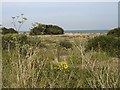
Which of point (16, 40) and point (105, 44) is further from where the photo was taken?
point (105, 44)

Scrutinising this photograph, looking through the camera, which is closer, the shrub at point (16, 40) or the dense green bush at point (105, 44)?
the shrub at point (16, 40)

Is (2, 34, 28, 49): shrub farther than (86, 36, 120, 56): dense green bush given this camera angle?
No

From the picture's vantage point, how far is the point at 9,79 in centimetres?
496

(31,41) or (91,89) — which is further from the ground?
(31,41)

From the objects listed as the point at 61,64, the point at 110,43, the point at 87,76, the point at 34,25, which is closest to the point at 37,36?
the point at 34,25

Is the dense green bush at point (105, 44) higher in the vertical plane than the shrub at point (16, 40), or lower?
lower

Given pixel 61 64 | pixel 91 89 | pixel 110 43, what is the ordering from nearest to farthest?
pixel 91 89 < pixel 61 64 < pixel 110 43

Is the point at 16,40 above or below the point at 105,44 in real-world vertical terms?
above

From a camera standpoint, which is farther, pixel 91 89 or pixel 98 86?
pixel 91 89

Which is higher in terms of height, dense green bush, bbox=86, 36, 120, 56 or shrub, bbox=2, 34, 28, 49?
shrub, bbox=2, 34, 28, 49

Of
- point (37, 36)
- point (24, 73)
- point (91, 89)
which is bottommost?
point (91, 89)

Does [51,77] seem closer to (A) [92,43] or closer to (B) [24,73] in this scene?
(B) [24,73]

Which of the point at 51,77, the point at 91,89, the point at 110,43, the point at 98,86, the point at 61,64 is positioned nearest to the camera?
the point at 98,86

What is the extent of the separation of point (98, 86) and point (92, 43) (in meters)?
8.79
